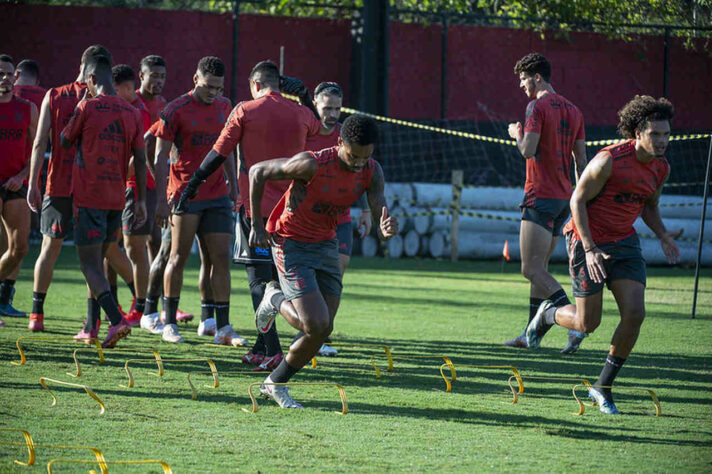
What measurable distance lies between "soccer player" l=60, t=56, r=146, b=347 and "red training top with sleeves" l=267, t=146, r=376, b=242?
236 centimetres

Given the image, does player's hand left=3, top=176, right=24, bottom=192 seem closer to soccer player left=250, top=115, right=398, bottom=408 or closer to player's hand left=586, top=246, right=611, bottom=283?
soccer player left=250, top=115, right=398, bottom=408

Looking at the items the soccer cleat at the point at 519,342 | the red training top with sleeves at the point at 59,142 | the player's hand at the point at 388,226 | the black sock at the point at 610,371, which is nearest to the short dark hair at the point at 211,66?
the red training top with sleeves at the point at 59,142

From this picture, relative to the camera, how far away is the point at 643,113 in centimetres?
632

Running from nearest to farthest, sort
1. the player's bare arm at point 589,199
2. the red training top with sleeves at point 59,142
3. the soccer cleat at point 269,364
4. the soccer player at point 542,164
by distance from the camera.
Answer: the player's bare arm at point 589,199
the soccer cleat at point 269,364
the red training top with sleeves at point 59,142
the soccer player at point 542,164

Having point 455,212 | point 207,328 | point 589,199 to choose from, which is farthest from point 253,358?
point 455,212

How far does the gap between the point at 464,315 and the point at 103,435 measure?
20.9ft

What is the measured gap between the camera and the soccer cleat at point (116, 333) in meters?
7.78

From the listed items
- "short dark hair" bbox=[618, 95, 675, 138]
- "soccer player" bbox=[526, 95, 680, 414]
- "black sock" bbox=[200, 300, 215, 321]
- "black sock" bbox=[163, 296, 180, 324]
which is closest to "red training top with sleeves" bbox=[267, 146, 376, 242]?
"soccer player" bbox=[526, 95, 680, 414]

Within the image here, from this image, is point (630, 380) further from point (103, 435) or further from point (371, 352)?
point (103, 435)

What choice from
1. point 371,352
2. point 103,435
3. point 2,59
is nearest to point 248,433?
point 103,435

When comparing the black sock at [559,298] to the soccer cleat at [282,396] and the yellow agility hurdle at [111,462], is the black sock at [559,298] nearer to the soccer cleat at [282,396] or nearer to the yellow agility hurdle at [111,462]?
the soccer cleat at [282,396]

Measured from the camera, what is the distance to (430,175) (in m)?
21.4

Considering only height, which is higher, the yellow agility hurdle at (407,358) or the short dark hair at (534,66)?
the short dark hair at (534,66)

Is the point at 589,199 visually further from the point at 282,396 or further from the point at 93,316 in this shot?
the point at 93,316
